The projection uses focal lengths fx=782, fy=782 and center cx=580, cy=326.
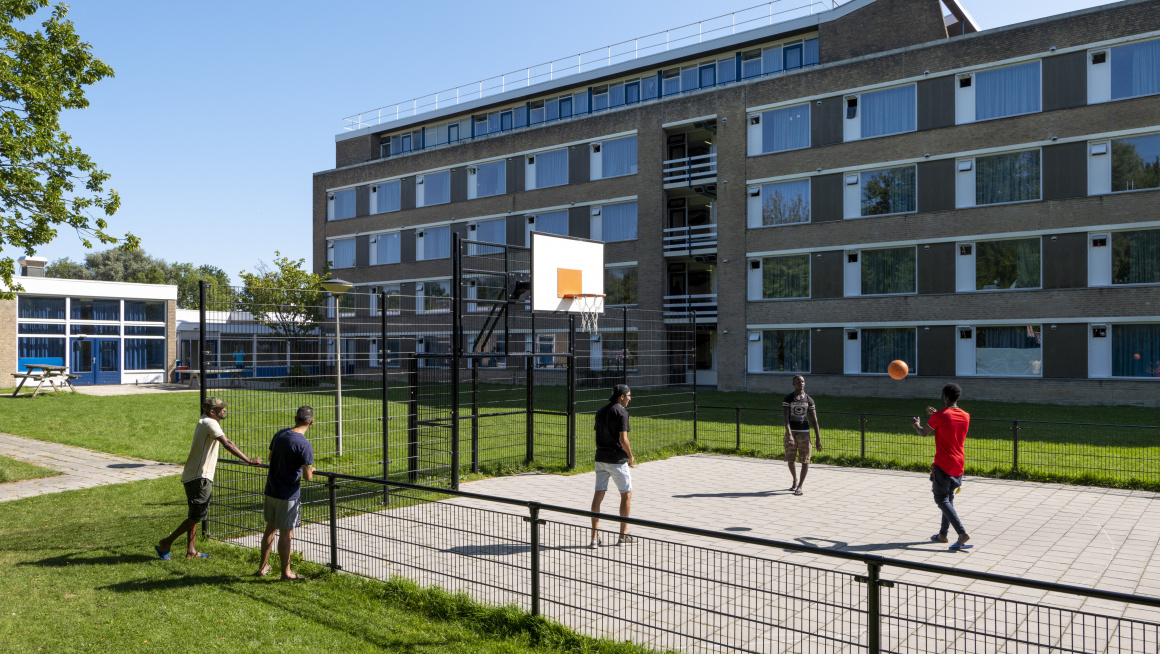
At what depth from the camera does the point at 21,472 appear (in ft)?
45.8

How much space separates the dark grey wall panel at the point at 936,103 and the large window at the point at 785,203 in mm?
4993

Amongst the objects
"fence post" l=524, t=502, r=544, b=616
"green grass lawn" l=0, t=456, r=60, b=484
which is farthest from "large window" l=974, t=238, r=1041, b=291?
"green grass lawn" l=0, t=456, r=60, b=484

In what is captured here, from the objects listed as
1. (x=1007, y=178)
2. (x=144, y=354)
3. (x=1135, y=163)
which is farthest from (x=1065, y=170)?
(x=144, y=354)

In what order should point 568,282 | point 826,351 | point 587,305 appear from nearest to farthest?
point 568,282
point 587,305
point 826,351

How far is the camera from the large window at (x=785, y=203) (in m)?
32.6

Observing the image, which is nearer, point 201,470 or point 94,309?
point 201,470

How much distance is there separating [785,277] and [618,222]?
29.7ft

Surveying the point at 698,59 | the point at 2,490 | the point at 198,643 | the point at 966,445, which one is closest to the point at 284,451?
the point at 198,643

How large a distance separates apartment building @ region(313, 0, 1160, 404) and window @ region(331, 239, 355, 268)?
10.4 m

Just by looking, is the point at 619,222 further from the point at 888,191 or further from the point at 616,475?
the point at 616,475

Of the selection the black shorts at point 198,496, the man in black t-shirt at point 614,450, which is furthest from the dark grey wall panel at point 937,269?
the black shorts at point 198,496

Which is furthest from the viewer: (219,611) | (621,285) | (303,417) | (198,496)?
(621,285)

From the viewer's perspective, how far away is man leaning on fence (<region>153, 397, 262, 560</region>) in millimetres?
8391

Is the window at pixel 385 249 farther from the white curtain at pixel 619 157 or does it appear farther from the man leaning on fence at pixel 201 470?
the man leaning on fence at pixel 201 470
